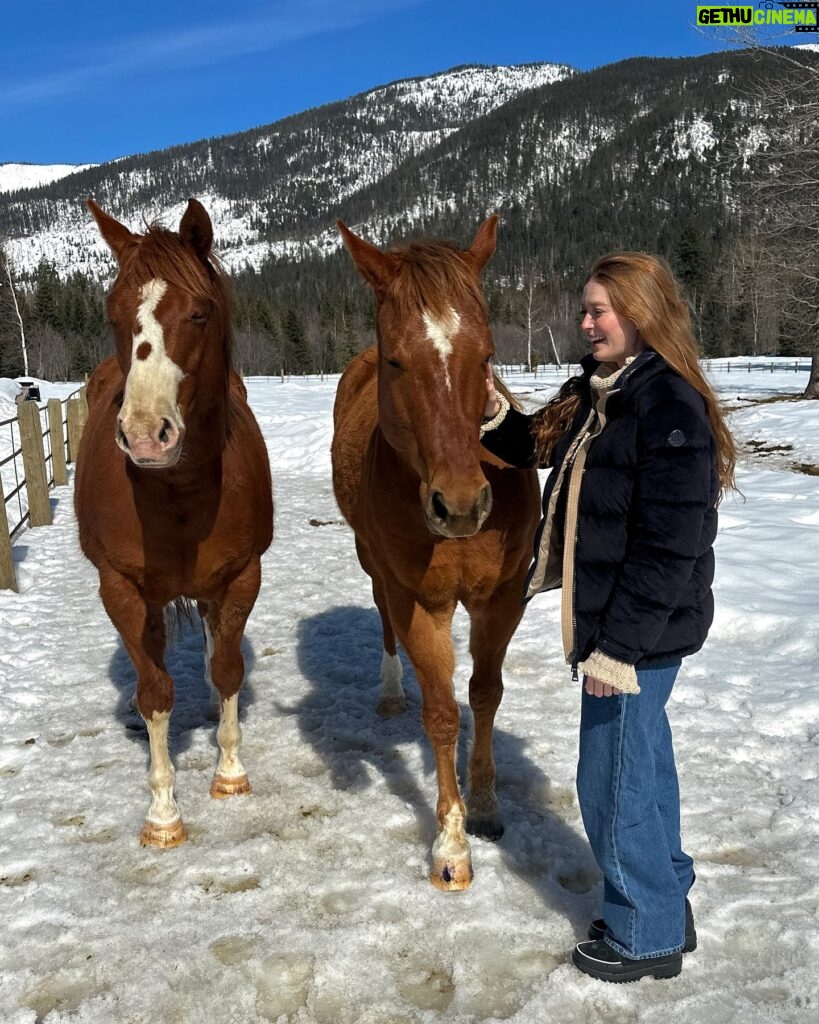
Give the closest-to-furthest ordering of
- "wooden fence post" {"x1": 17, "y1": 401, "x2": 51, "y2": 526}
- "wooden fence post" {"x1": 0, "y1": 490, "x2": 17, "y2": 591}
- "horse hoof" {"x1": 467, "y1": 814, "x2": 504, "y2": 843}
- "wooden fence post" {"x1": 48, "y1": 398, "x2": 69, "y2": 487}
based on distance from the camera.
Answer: "horse hoof" {"x1": 467, "y1": 814, "x2": 504, "y2": 843} < "wooden fence post" {"x1": 0, "y1": 490, "x2": 17, "y2": 591} < "wooden fence post" {"x1": 17, "y1": 401, "x2": 51, "y2": 526} < "wooden fence post" {"x1": 48, "y1": 398, "x2": 69, "y2": 487}

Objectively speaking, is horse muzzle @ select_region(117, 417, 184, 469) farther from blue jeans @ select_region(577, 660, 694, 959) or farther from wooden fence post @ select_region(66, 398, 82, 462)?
wooden fence post @ select_region(66, 398, 82, 462)

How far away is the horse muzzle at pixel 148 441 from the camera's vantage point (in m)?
2.26

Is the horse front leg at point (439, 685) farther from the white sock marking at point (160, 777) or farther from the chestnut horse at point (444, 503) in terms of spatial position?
the white sock marking at point (160, 777)

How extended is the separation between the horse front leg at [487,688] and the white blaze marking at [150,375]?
145 centimetres

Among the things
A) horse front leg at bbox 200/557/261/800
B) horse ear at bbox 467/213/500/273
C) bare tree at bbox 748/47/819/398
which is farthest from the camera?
bare tree at bbox 748/47/819/398

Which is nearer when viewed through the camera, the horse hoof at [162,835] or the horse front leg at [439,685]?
the horse front leg at [439,685]

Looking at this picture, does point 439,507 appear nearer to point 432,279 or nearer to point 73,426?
point 432,279

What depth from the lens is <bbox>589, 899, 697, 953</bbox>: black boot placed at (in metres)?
2.25

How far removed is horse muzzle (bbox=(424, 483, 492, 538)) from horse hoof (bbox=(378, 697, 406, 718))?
2497mm

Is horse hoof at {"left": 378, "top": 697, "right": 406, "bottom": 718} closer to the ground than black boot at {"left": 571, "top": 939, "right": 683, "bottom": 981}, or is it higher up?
closer to the ground

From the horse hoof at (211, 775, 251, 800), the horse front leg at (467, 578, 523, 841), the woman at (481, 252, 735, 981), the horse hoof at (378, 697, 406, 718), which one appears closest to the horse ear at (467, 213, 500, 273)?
the woman at (481, 252, 735, 981)

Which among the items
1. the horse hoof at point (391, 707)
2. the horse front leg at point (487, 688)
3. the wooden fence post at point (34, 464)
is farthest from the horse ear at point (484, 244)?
the wooden fence post at point (34, 464)

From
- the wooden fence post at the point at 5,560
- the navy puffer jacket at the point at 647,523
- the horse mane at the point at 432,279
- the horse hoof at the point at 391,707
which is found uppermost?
the horse mane at the point at 432,279

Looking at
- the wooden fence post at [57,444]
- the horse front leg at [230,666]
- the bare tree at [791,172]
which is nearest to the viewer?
the horse front leg at [230,666]
